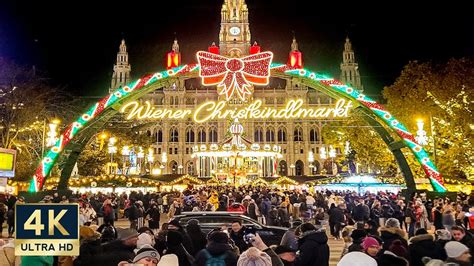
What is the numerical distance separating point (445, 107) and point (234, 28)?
6437 cm

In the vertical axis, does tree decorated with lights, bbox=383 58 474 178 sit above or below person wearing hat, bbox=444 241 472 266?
above

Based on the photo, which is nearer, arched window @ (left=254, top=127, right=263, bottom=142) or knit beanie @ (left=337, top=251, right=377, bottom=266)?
knit beanie @ (left=337, top=251, right=377, bottom=266)

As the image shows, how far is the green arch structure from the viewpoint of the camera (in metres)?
18.5

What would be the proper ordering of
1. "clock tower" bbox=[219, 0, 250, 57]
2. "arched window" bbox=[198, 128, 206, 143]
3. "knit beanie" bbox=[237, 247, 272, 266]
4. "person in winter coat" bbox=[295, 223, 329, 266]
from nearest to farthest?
"knit beanie" bbox=[237, 247, 272, 266] → "person in winter coat" bbox=[295, 223, 329, 266] → "arched window" bbox=[198, 128, 206, 143] → "clock tower" bbox=[219, 0, 250, 57]

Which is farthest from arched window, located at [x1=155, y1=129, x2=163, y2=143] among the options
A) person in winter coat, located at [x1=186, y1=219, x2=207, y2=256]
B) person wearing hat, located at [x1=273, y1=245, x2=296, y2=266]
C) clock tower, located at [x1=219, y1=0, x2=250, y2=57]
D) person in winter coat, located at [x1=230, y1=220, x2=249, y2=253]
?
person wearing hat, located at [x1=273, y1=245, x2=296, y2=266]

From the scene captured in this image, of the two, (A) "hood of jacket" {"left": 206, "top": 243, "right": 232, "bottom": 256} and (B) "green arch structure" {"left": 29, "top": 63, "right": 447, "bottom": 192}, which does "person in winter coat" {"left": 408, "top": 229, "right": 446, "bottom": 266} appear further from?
(B) "green arch structure" {"left": 29, "top": 63, "right": 447, "bottom": 192}

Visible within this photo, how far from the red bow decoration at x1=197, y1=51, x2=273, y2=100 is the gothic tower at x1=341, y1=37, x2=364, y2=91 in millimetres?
70995

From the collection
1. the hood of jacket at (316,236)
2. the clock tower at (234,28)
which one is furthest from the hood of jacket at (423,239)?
the clock tower at (234,28)

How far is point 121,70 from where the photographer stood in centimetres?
8969

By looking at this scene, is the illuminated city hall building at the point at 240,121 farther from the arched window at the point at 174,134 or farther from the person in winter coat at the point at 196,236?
the person in winter coat at the point at 196,236

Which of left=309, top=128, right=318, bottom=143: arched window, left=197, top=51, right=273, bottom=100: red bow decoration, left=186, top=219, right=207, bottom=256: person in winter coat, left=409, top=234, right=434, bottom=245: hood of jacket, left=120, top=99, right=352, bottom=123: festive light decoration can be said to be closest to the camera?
left=409, top=234, right=434, bottom=245: hood of jacket

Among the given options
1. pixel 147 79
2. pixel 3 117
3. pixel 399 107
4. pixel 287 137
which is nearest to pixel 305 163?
pixel 287 137

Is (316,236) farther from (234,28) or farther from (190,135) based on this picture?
(234,28)

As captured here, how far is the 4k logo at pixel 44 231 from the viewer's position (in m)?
3.54
